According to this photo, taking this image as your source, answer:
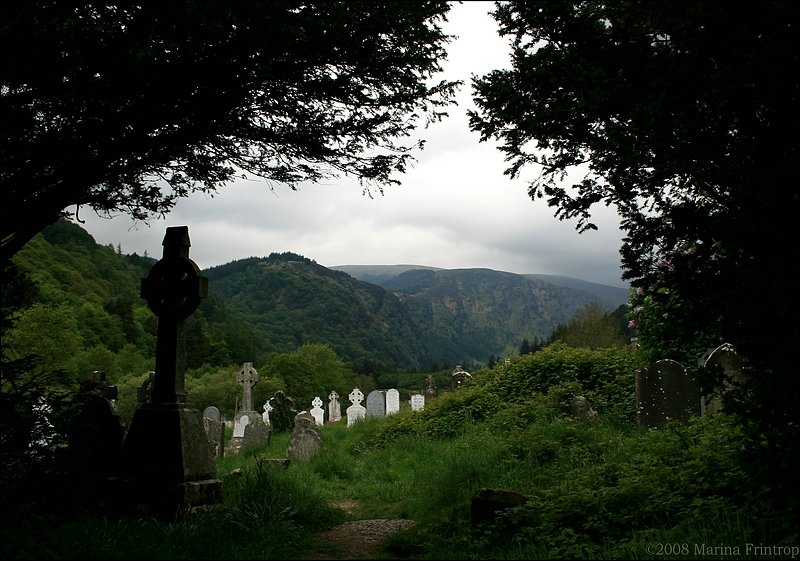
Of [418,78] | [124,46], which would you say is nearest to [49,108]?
[124,46]

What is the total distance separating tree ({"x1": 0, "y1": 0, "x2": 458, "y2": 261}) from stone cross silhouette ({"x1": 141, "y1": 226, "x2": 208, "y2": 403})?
0.97 m

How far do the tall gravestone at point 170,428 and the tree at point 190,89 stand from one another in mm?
1149

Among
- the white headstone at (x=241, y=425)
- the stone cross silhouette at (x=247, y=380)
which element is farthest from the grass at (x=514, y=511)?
the stone cross silhouette at (x=247, y=380)

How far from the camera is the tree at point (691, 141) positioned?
A: 3.73 metres

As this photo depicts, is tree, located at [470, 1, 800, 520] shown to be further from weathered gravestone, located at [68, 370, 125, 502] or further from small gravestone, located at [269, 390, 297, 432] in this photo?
small gravestone, located at [269, 390, 297, 432]

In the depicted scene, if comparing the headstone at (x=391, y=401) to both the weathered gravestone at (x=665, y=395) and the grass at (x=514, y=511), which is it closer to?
the grass at (x=514, y=511)

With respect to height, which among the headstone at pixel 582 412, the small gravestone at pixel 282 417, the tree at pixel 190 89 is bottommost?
the small gravestone at pixel 282 417

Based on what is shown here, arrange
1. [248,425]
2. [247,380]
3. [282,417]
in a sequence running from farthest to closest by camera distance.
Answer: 1. [247,380]
2. [282,417]
3. [248,425]

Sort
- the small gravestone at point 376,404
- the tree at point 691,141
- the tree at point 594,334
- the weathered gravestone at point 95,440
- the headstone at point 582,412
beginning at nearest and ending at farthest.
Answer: the tree at point 691,141 → the weathered gravestone at point 95,440 → the headstone at point 582,412 → the small gravestone at point 376,404 → the tree at point 594,334

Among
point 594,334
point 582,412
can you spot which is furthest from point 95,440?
point 594,334

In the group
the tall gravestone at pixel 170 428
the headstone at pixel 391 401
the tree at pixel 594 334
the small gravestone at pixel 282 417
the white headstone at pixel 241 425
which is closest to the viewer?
the tall gravestone at pixel 170 428

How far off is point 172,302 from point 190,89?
226 cm

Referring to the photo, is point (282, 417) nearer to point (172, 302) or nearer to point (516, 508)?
point (172, 302)

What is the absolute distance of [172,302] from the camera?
6.50 m
